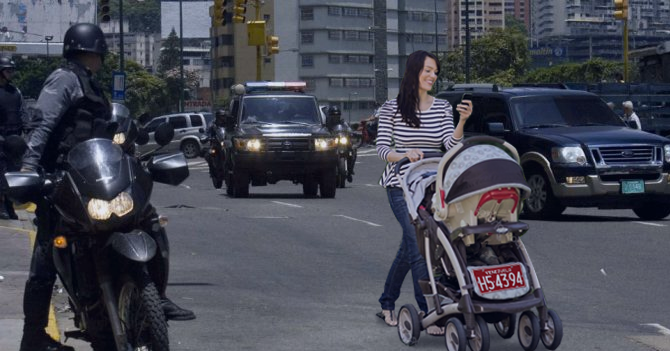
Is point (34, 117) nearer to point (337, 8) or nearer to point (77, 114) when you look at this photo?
point (77, 114)

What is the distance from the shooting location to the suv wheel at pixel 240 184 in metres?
25.5

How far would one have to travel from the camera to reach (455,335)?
8078 millimetres

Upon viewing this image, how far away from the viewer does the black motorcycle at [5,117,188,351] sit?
680 cm

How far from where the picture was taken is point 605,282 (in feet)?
40.4

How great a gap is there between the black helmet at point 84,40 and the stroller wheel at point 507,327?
2925 millimetres

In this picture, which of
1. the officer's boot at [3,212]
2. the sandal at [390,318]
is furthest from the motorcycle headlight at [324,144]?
the sandal at [390,318]

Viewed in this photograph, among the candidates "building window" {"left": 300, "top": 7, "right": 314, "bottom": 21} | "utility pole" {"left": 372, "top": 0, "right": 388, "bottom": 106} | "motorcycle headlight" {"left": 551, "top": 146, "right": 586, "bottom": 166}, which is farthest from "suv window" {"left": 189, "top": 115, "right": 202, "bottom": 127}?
"building window" {"left": 300, "top": 7, "right": 314, "bottom": 21}

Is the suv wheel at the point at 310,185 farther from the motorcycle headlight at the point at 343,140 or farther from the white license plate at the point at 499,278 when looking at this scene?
the white license plate at the point at 499,278

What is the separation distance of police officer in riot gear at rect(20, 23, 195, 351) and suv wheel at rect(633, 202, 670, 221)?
43.0 ft

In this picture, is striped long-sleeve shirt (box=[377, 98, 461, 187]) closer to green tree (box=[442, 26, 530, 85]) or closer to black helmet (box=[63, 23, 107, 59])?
black helmet (box=[63, 23, 107, 59])

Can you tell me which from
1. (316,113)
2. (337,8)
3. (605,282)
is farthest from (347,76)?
(605,282)

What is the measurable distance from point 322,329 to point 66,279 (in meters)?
2.53

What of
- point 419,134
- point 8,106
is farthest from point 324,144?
point 419,134

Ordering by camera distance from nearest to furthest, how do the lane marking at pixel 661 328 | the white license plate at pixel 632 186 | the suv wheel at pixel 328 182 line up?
the lane marking at pixel 661 328
the white license plate at pixel 632 186
the suv wheel at pixel 328 182
